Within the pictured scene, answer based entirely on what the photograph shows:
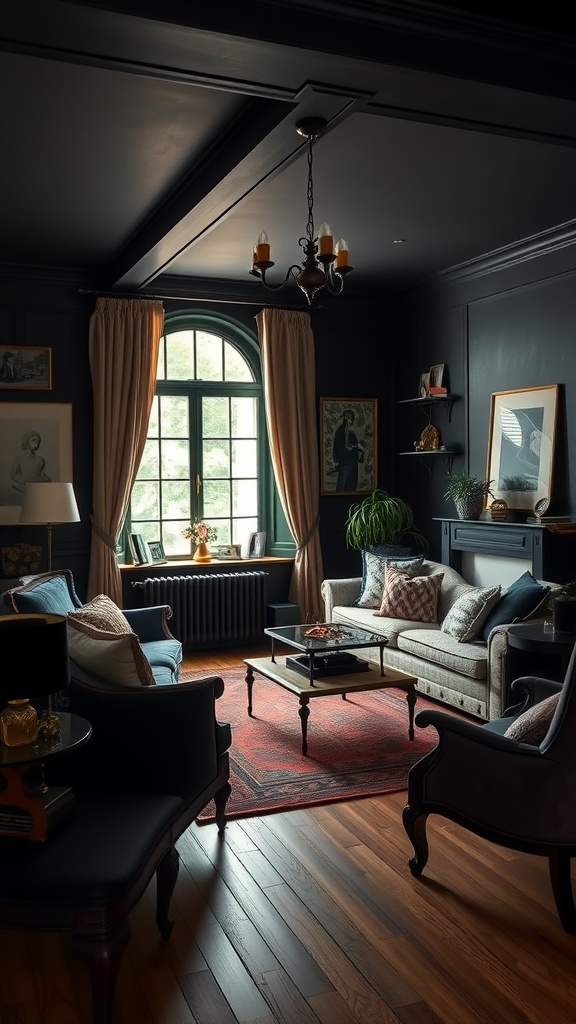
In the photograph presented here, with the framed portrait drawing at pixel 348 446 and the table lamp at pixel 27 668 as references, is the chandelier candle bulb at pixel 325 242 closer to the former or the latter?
the table lamp at pixel 27 668

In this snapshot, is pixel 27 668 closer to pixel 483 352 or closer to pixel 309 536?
pixel 483 352

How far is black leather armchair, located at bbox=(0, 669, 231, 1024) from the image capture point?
7.88 feet

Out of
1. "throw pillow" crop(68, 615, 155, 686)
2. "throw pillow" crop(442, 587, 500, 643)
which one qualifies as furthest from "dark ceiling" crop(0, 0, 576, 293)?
"throw pillow" crop(442, 587, 500, 643)

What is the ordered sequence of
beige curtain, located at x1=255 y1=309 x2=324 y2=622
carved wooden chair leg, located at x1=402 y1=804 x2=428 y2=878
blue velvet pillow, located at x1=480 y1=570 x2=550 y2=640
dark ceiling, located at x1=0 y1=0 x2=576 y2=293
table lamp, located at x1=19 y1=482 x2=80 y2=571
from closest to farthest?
dark ceiling, located at x1=0 y1=0 x2=576 y2=293 < carved wooden chair leg, located at x1=402 y1=804 x2=428 y2=878 < blue velvet pillow, located at x1=480 y1=570 x2=550 y2=640 < table lamp, located at x1=19 y1=482 x2=80 y2=571 < beige curtain, located at x1=255 y1=309 x2=324 y2=622

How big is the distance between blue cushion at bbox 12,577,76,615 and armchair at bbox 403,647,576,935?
79.3 inches

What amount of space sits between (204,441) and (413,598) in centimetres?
271

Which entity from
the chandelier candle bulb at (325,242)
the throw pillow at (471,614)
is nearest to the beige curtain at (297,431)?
the throw pillow at (471,614)

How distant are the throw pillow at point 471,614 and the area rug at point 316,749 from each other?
0.59 metres

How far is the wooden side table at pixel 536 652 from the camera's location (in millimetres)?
4312

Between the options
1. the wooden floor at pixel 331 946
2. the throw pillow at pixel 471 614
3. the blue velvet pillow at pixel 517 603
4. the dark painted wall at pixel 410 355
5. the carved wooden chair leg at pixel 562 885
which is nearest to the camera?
the wooden floor at pixel 331 946

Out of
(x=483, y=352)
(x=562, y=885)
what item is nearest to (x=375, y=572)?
(x=483, y=352)

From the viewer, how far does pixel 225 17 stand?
9.09 feet

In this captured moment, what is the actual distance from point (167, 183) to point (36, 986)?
420 cm

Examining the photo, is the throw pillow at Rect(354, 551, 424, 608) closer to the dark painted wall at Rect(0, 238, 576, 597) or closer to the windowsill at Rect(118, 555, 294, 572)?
the dark painted wall at Rect(0, 238, 576, 597)
